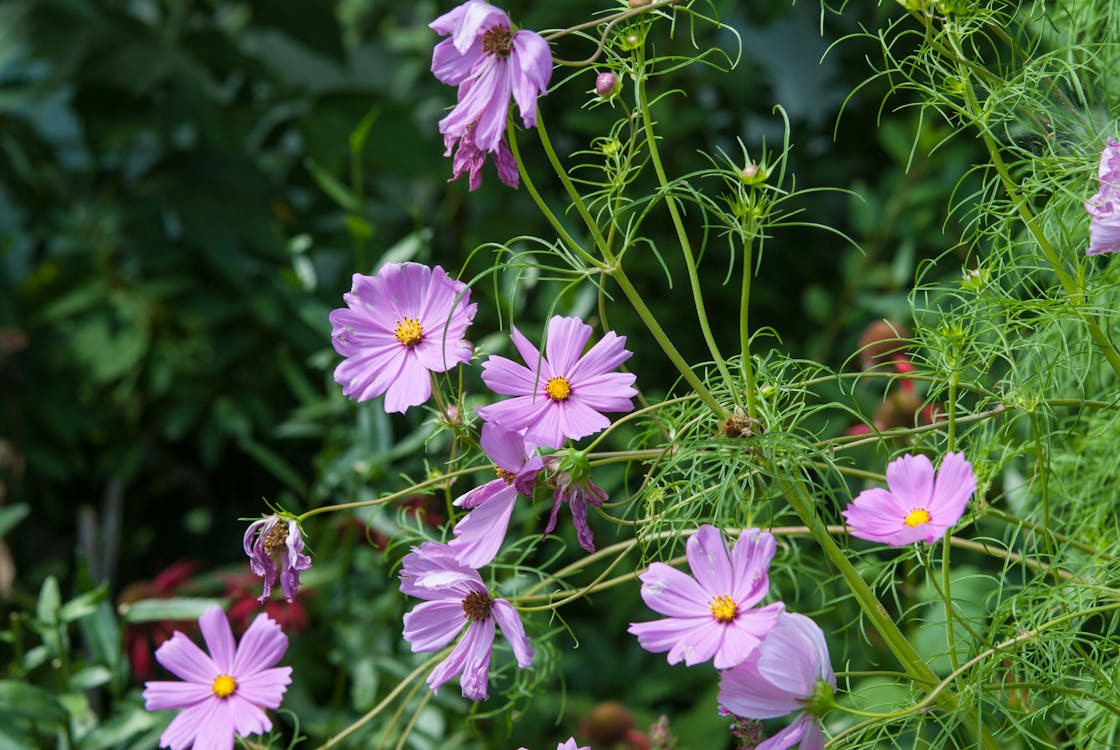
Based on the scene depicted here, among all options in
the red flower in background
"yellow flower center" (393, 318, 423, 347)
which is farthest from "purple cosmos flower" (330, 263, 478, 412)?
the red flower in background

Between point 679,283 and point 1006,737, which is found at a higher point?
point 1006,737

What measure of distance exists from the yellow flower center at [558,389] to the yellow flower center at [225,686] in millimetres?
166

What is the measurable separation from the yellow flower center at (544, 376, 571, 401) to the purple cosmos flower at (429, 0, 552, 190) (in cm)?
6

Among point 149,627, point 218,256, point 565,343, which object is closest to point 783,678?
point 565,343

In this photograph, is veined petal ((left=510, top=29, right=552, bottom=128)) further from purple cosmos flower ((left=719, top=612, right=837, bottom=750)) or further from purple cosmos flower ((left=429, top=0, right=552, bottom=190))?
purple cosmos flower ((left=719, top=612, right=837, bottom=750))

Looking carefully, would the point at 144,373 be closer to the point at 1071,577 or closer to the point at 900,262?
the point at 900,262

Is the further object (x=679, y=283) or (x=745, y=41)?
(x=745, y=41)

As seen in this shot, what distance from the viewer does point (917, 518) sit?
1.16 feet

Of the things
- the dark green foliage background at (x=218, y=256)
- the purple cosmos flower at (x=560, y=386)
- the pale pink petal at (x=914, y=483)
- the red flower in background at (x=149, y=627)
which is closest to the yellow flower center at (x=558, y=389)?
the purple cosmos flower at (x=560, y=386)

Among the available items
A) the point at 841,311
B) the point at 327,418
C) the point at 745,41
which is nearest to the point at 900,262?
the point at 841,311

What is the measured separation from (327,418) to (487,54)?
0.66 m

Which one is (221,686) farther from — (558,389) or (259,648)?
(558,389)

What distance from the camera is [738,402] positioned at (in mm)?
379

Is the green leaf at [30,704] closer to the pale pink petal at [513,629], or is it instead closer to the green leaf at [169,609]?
the green leaf at [169,609]
